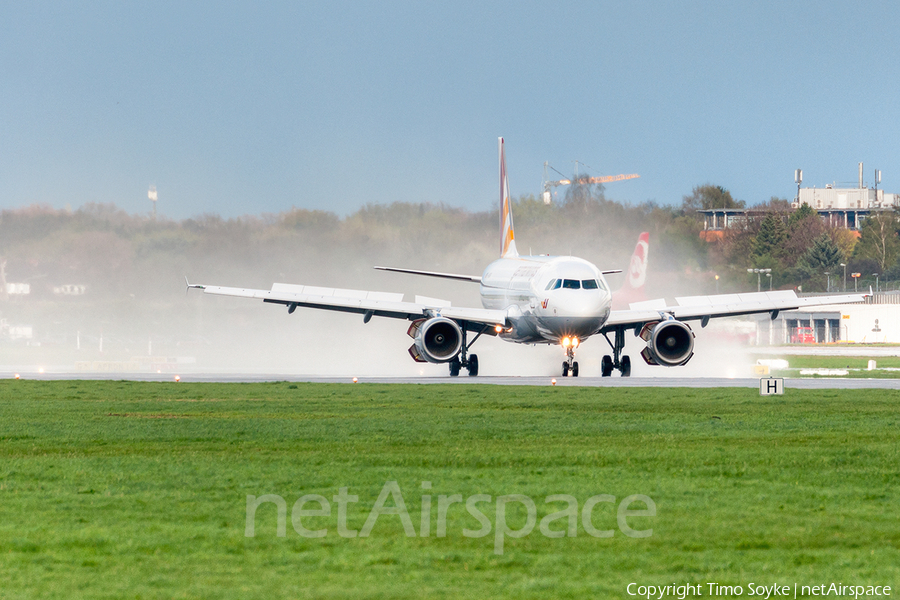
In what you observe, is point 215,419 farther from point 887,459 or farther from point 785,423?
point 887,459

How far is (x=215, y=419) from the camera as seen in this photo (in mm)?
25359

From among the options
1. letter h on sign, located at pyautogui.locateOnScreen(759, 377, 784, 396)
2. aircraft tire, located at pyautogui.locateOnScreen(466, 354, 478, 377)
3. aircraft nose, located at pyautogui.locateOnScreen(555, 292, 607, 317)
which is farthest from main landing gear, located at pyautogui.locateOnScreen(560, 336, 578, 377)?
letter h on sign, located at pyautogui.locateOnScreen(759, 377, 784, 396)

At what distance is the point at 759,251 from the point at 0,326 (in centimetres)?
9997

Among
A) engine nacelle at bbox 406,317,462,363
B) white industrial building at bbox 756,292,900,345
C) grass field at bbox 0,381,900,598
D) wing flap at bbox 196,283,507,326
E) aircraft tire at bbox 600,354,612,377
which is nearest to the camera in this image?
grass field at bbox 0,381,900,598

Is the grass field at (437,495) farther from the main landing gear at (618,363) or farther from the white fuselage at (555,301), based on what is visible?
the main landing gear at (618,363)

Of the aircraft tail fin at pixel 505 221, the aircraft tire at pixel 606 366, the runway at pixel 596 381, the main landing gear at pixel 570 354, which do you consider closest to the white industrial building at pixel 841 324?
the aircraft tail fin at pixel 505 221

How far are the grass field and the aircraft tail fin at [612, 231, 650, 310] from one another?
43462 mm

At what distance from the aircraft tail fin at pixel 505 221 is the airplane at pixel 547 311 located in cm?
757

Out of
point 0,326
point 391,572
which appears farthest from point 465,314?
point 0,326

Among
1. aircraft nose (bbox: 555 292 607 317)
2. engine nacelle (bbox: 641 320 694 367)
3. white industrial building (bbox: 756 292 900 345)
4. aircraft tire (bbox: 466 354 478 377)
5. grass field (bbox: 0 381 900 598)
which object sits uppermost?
white industrial building (bbox: 756 292 900 345)

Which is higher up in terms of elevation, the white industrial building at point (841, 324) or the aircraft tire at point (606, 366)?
the white industrial building at point (841, 324)

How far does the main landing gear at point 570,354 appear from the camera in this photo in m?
45.5

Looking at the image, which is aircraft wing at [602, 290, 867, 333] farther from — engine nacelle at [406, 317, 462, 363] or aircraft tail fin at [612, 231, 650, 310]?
aircraft tail fin at [612, 231, 650, 310]

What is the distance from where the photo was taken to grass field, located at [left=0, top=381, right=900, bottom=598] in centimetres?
954
